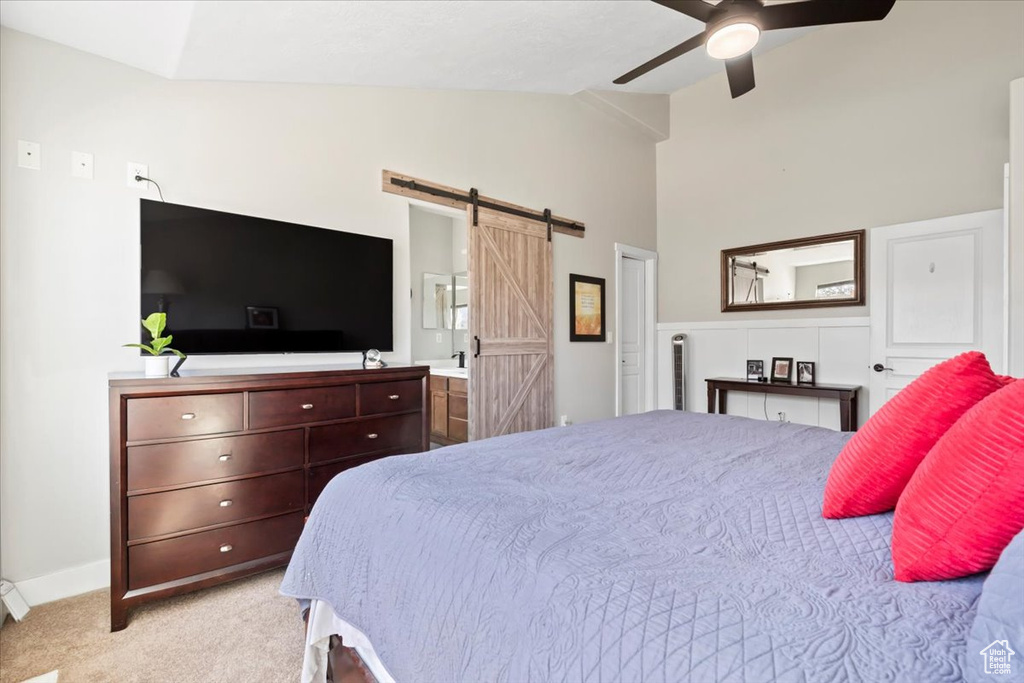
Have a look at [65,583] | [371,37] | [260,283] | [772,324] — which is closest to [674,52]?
[371,37]

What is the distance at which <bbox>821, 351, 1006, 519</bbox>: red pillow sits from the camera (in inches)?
38.4

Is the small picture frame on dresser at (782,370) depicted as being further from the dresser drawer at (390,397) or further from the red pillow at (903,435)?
the red pillow at (903,435)

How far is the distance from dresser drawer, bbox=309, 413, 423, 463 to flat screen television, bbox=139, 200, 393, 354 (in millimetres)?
580

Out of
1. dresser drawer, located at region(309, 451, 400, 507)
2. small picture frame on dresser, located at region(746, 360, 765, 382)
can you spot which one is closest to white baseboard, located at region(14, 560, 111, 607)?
dresser drawer, located at region(309, 451, 400, 507)

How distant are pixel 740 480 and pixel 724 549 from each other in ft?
1.73

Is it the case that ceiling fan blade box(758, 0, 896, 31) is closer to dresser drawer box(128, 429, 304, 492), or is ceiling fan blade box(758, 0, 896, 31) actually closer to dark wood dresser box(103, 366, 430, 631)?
dark wood dresser box(103, 366, 430, 631)

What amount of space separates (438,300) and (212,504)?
3.44 metres

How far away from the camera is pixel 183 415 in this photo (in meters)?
2.04

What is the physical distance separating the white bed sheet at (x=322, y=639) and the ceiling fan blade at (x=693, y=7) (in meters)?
2.75

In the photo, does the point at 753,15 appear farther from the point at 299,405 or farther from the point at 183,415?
the point at 183,415

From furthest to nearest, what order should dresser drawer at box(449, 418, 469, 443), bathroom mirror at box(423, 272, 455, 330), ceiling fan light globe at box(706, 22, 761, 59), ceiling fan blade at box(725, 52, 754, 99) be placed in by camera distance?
bathroom mirror at box(423, 272, 455, 330) → dresser drawer at box(449, 418, 469, 443) → ceiling fan blade at box(725, 52, 754, 99) → ceiling fan light globe at box(706, 22, 761, 59)

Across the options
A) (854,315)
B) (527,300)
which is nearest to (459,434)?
(527,300)

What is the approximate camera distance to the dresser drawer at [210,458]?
1.97 metres

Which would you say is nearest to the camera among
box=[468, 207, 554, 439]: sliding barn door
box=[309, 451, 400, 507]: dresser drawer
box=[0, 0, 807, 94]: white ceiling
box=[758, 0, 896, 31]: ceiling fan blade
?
box=[0, 0, 807, 94]: white ceiling
